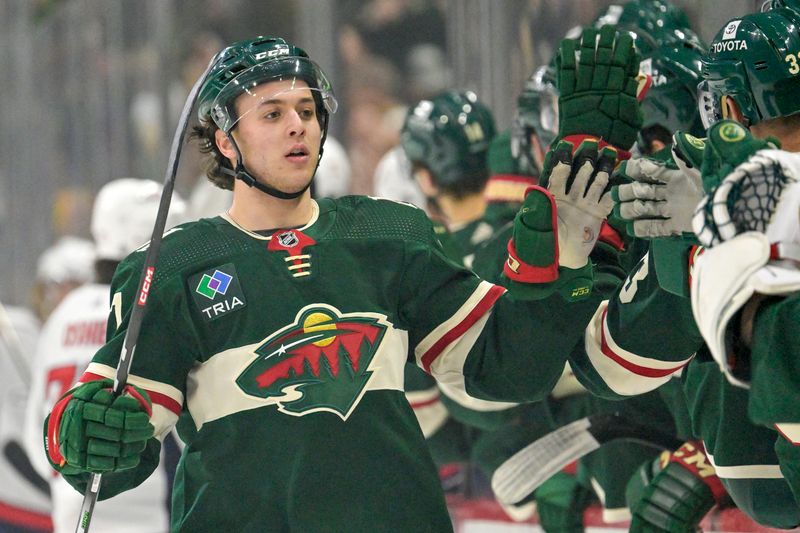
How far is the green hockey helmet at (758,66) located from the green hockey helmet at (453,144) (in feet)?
8.11

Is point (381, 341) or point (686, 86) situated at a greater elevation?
point (686, 86)

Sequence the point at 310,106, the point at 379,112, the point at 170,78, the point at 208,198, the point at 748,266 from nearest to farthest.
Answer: the point at 748,266, the point at 310,106, the point at 208,198, the point at 379,112, the point at 170,78

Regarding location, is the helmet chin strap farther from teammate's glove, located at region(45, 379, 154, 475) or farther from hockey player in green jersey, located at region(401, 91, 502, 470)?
hockey player in green jersey, located at region(401, 91, 502, 470)

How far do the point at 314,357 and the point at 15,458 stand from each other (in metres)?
3.78

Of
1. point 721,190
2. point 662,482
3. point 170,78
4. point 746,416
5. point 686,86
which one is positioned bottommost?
point 170,78

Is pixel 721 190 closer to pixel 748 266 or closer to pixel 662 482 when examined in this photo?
pixel 748 266

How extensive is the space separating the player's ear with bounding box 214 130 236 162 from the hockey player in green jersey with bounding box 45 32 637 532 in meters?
0.01

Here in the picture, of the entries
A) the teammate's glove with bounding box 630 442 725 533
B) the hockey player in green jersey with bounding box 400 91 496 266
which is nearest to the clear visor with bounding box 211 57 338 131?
the teammate's glove with bounding box 630 442 725 533

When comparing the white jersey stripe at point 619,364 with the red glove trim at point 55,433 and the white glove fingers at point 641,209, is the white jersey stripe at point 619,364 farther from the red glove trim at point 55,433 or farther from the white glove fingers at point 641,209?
the red glove trim at point 55,433

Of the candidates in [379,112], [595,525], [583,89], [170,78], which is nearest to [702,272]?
[583,89]

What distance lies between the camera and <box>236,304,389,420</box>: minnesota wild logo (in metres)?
2.88

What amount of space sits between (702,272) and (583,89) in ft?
2.03

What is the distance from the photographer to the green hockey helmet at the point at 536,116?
12.6 ft

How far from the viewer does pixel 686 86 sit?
3.51 meters
